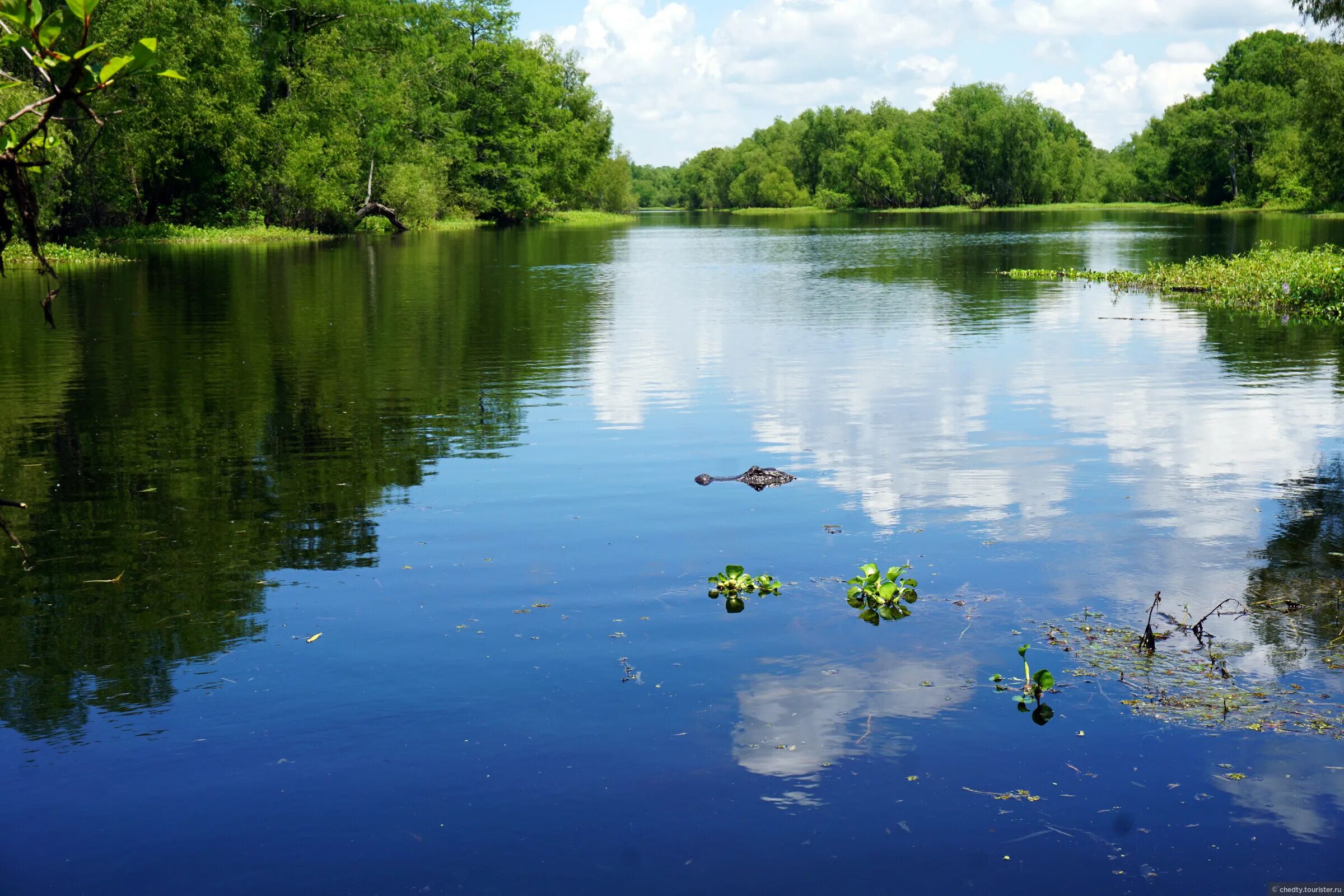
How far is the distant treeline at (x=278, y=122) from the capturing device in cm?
6631

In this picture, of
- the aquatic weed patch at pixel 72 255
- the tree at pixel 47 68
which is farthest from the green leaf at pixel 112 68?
the aquatic weed patch at pixel 72 255

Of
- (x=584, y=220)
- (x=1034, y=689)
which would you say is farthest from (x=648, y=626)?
(x=584, y=220)

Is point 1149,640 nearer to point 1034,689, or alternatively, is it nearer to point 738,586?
point 1034,689

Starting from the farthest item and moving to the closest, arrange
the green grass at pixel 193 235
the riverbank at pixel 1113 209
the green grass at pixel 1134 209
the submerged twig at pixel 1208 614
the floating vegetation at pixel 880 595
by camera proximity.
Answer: the green grass at pixel 1134 209, the riverbank at pixel 1113 209, the green grass at pixel 193 235, the floating vegetation at pixel 880 595, the submerged twig at pixel 1208 614

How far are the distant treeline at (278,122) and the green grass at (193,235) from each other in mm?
→ 1530

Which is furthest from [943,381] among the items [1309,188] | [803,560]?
[1309,188]

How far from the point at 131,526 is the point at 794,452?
910 cm

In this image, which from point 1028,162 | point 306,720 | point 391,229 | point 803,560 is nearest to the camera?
point 306,720

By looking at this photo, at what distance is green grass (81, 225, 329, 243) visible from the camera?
239 feet

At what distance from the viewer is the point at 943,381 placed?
2389 centimetres

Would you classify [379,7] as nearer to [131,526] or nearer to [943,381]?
[943,381]

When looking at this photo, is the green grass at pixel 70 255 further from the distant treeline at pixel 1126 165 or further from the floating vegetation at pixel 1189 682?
the distant treeline at pixel 1126 165

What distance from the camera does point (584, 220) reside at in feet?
488

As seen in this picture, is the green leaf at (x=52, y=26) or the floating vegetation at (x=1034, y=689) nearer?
the green leaf at (x=52, y=26)
